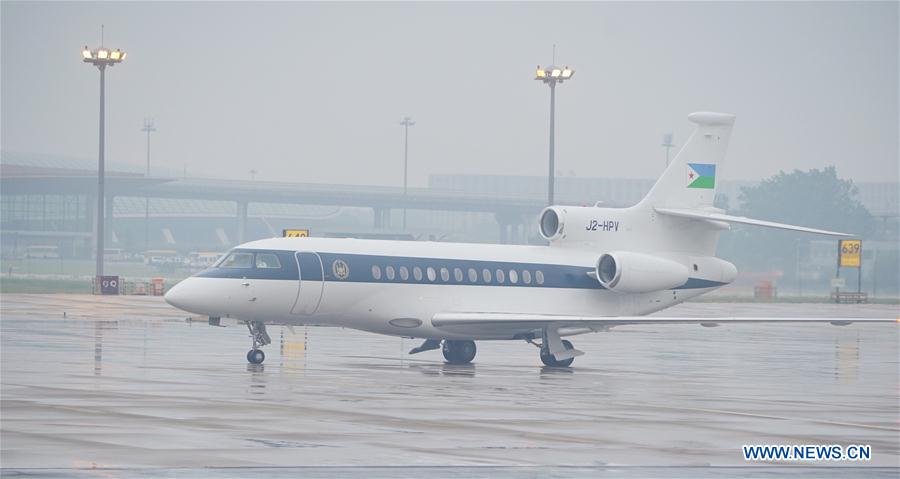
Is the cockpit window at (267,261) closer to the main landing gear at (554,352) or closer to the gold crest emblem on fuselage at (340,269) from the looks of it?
the gold crest emblem on fuselage at (340,269)

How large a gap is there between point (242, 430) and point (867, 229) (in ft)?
371

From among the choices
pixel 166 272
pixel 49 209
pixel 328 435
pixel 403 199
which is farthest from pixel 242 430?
pixel 49 209

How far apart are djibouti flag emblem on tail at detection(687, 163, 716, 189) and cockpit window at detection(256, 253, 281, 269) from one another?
11.4 metres

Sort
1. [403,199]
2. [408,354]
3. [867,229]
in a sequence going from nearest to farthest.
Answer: [408,354] < [867,229] < [403,199]

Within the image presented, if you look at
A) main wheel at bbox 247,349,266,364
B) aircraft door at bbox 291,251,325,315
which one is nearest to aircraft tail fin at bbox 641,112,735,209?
aircraft door at bbox 291,251,325,315

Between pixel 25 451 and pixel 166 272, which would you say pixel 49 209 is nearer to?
pixel 166 272

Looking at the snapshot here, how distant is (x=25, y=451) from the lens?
560 inches

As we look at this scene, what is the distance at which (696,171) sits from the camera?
1345 inches

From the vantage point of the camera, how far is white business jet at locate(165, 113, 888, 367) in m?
28.2

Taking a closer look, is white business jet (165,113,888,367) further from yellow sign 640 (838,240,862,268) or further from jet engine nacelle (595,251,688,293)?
yellow sign 640 (838,240,862,268)

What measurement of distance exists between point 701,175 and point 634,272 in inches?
149

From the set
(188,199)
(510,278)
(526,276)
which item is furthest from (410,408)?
(188,199)

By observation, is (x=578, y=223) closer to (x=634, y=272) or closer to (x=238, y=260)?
(x=634, y=272)

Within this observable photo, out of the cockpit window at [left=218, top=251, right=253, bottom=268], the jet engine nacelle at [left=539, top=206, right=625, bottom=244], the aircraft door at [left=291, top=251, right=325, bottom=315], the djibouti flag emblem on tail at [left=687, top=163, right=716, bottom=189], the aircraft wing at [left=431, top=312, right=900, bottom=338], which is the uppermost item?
the djibouti flag emblem on tail at [left=687, top=163, right=716, bottom=189]
